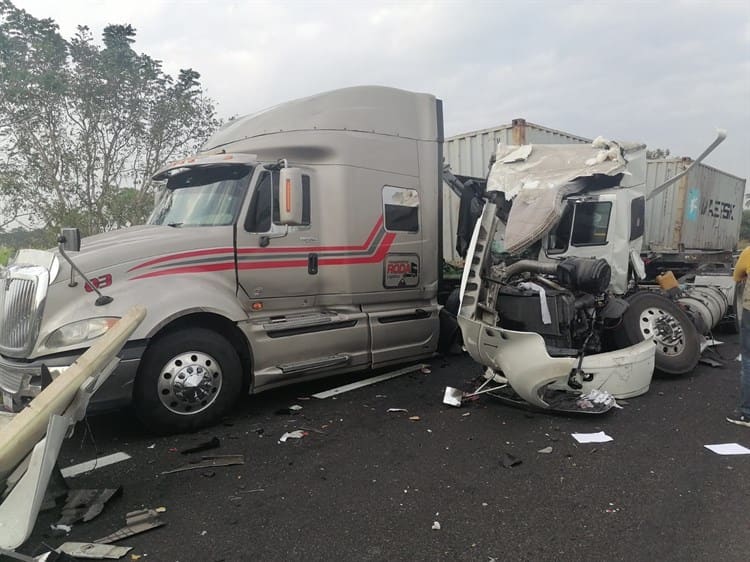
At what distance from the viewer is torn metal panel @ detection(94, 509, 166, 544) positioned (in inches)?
118

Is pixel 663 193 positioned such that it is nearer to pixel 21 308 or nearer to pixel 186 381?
pixel 186 381

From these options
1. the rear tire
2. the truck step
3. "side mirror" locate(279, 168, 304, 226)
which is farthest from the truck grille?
the rear tire

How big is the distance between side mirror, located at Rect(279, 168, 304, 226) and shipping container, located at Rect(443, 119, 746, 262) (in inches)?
162

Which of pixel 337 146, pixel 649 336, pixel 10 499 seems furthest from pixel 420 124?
pixel 10 499

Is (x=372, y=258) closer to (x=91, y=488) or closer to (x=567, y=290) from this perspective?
(x=567, y=290)

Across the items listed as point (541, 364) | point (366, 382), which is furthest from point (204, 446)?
point (541, 364)

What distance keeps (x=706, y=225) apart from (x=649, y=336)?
7.36 m

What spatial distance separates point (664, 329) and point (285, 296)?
14.5 feet

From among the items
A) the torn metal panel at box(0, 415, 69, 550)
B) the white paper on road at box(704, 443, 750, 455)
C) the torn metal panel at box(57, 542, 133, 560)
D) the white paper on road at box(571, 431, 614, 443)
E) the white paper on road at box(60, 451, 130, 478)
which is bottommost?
the white paper on road at box(60, 451, 130, 478)

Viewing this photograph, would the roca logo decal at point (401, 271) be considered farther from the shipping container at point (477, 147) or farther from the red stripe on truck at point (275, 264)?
the shipping container at point (477, 147)

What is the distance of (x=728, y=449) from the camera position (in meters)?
4.05

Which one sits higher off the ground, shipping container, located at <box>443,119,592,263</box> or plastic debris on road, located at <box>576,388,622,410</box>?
shipping container, located at <box>443,119,592,263</box>

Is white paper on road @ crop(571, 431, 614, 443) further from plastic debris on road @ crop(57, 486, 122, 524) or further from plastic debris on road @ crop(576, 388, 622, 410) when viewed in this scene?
plastic debris on road @ crop(57, 486, 122, 524)

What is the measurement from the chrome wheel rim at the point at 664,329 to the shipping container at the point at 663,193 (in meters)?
3.18
